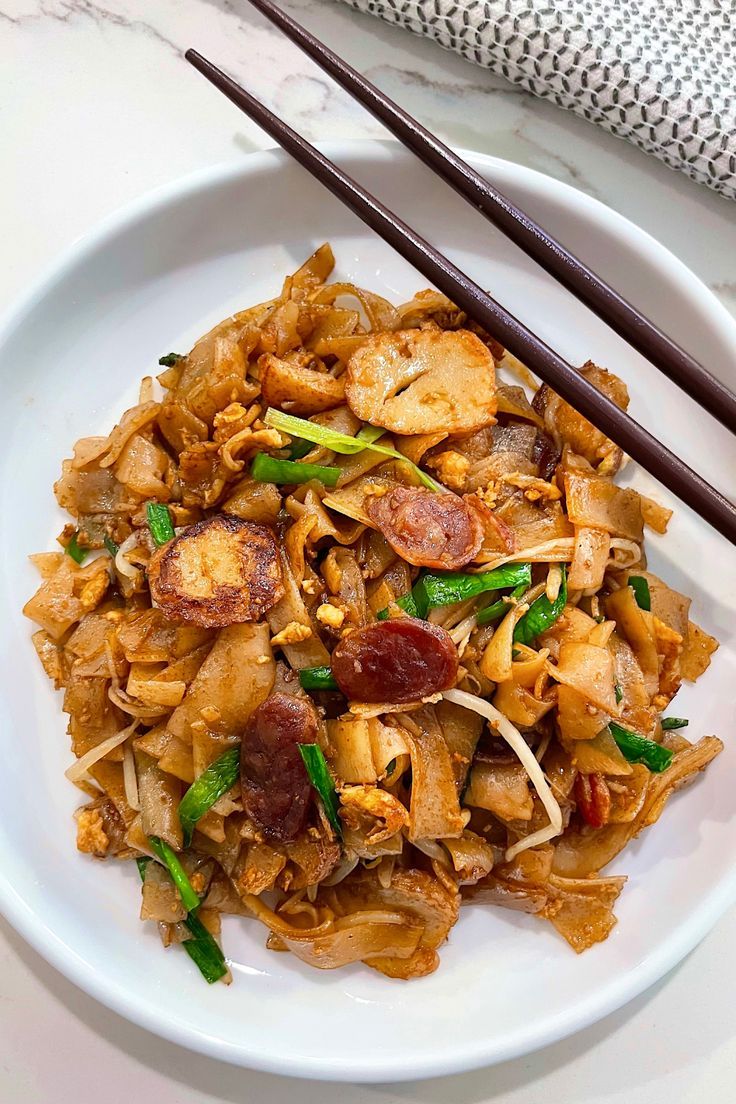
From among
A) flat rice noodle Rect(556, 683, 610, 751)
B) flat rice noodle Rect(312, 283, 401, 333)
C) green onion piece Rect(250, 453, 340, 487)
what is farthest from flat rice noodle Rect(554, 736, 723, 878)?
flat rice noodle Rect(312, 283, 401, 333)

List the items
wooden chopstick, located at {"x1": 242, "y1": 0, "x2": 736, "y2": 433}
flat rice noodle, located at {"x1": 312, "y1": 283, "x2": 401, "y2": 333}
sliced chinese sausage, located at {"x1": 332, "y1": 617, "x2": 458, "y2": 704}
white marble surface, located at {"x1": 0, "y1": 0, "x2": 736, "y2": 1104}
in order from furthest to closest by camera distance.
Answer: white marble surface, located at {"x1": 0, "y1": 0, "x2": 736, "y2": 1104} < flat rice noodle, located at {"x1": 312, "y1": 283, "x2": 401, "y2": 333} < wooden chopstick, located at {"x1": 242, "y1": 0, "x2": 736, "y2": 433} < sliced chinese sausage, located at {"x1": 332, "y1": 617, "x2": 458, "y2": 704}

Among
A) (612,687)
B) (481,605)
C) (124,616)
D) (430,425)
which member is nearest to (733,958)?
(612,687)

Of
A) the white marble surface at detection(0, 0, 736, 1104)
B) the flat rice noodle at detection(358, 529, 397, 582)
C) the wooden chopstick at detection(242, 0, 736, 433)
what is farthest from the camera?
the white marble surface at detection(0, 0, 736, 1104)

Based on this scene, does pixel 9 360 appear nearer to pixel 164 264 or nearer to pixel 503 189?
pixel 164 264

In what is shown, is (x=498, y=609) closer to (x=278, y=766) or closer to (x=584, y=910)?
(x=278, y=766)

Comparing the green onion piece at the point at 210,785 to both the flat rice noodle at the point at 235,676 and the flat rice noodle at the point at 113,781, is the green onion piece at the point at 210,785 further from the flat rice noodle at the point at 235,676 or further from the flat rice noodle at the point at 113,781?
the flat rice noodle at the point at 113,781

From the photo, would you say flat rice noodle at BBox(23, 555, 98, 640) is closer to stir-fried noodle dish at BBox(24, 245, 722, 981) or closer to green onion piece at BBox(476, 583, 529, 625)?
stir-fried noodle dish at BBox(24, 245, 722, 981)

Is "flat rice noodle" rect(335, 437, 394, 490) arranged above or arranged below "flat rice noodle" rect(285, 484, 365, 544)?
above
